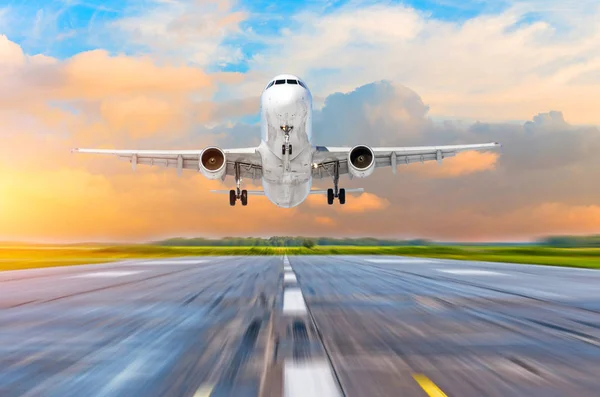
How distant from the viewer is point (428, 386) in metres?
4.65

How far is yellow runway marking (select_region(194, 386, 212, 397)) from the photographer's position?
14.3ft

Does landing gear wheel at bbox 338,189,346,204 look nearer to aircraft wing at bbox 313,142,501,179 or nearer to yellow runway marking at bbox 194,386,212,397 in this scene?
aircraft wing at bbox 313,142,501,179

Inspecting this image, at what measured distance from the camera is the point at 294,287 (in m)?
15.0

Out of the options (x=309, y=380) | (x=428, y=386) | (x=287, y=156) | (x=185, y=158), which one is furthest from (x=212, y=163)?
(x=428, y=386)

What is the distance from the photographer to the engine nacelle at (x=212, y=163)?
25547 millimetres

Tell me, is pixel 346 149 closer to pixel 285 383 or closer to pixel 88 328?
pixel 88 328

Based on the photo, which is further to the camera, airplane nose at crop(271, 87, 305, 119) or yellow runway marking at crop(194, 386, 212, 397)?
airplane nose at crop(271, 87, 305, 119)

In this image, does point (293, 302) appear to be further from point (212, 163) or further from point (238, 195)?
point (238, 195)

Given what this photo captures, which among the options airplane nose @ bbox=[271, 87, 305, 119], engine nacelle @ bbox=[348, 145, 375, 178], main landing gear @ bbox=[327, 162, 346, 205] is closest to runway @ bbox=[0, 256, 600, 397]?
airplane nose @ bbox=[271, 87, 305, 119]

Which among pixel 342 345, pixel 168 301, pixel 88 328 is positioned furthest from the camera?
pixel 168 301

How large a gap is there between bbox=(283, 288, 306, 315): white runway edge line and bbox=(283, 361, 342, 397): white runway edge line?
13.6ft

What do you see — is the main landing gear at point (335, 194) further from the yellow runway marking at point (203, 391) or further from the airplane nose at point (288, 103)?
the yellow runway marking at point (203, 391)

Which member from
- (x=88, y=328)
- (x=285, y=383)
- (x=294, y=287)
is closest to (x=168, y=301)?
(x=88, y=328)

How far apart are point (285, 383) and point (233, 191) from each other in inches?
1175
